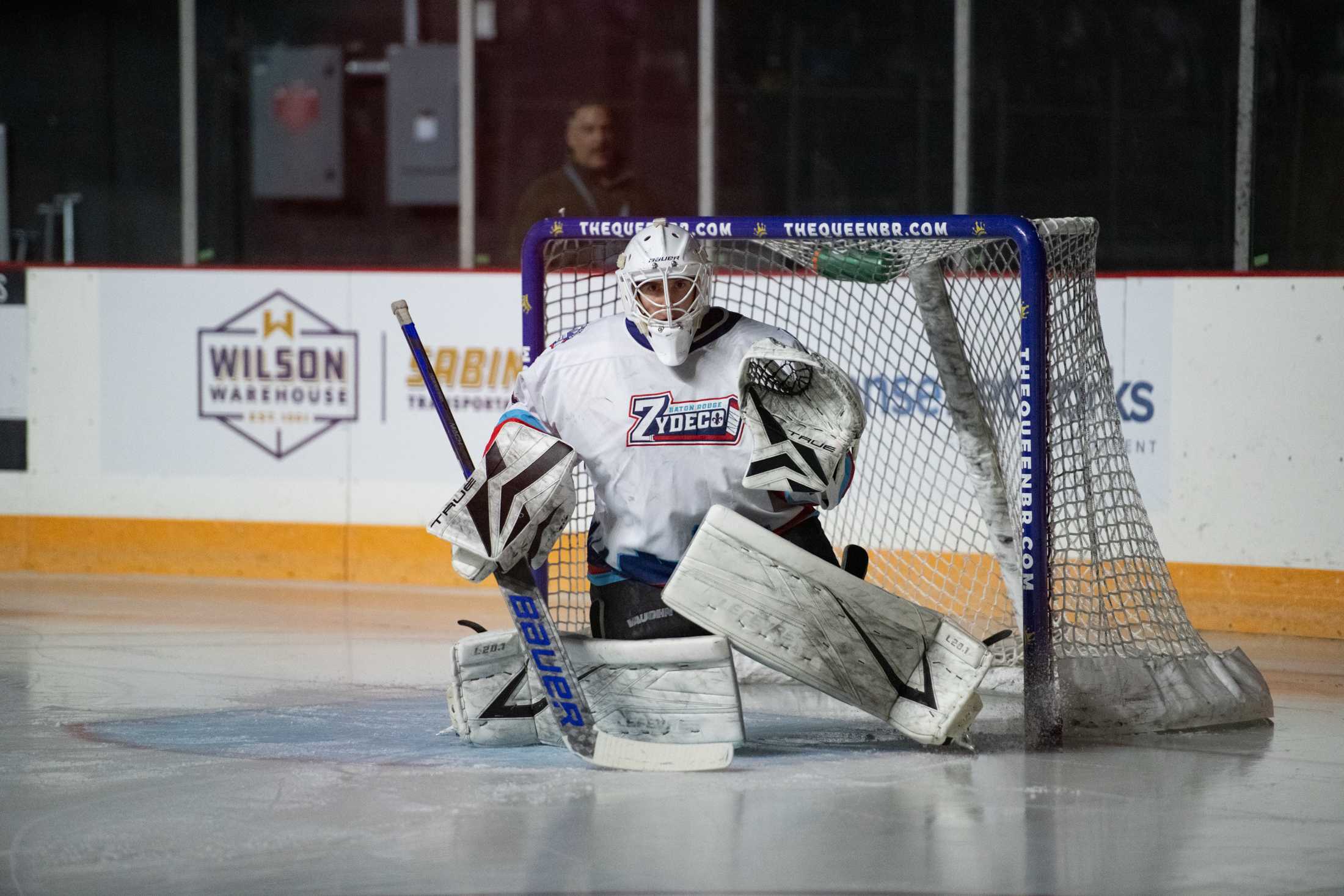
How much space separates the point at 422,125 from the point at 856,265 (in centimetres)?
317

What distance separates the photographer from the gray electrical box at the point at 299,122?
22.5 ft

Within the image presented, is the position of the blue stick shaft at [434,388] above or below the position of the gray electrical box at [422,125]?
below

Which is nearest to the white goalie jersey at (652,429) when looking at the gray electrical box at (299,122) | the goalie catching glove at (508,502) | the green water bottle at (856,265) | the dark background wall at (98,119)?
the goalie catching glove at (508,502)

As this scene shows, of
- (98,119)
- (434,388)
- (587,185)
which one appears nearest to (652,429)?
(434,388)

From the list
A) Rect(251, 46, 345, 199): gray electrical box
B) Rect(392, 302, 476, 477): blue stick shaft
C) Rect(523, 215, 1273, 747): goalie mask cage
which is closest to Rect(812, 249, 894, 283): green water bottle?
Rect(523, 215, 1273, 747): goalie mask cage

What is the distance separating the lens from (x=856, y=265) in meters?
3.93

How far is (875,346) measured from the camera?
4.85 m

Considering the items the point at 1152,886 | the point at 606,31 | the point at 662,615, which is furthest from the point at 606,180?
the point at 1152,886

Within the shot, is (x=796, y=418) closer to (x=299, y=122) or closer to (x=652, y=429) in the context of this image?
(x=652, y=429)

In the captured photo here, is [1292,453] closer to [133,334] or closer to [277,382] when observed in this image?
[277,382]

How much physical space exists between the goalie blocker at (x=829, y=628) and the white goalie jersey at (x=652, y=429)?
0.22m

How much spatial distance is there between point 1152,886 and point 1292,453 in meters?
2.68

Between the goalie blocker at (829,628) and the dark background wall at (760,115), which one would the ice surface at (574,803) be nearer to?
the goalie blocker at (829,628)

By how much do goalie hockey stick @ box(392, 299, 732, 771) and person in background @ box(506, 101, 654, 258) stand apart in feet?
10.2
